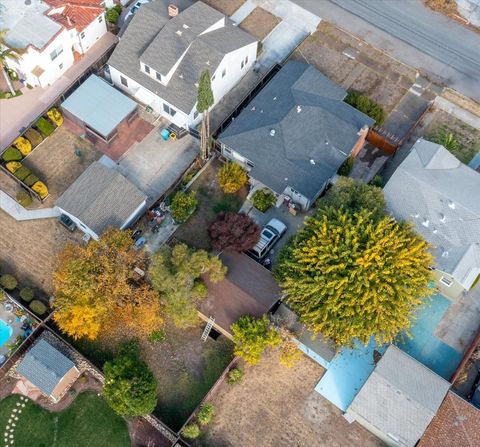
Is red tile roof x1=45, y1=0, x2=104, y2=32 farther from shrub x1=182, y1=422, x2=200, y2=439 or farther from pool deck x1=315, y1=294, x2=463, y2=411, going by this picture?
pool deck x1=315, y1=294, x2=463, y2=411

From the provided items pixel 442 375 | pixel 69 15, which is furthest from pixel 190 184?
pixel 442 375

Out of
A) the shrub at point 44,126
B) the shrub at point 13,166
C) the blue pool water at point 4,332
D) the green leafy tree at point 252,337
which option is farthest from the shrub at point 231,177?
the blue pool water at point 4,332

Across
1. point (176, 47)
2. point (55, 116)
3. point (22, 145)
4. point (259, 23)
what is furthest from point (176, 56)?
point (22, 145)

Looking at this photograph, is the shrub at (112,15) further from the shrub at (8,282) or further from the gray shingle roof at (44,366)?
the gray shingle roof at (44,366)

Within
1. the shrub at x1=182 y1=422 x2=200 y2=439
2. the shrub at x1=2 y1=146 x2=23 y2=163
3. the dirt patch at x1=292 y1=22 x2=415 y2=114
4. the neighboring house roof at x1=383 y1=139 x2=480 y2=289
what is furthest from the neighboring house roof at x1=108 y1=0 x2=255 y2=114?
the shrub at x1=182 y1=422 x2=200 y2=439

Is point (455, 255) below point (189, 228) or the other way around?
the other way around

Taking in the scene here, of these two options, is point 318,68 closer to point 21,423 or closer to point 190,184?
point 190,184
